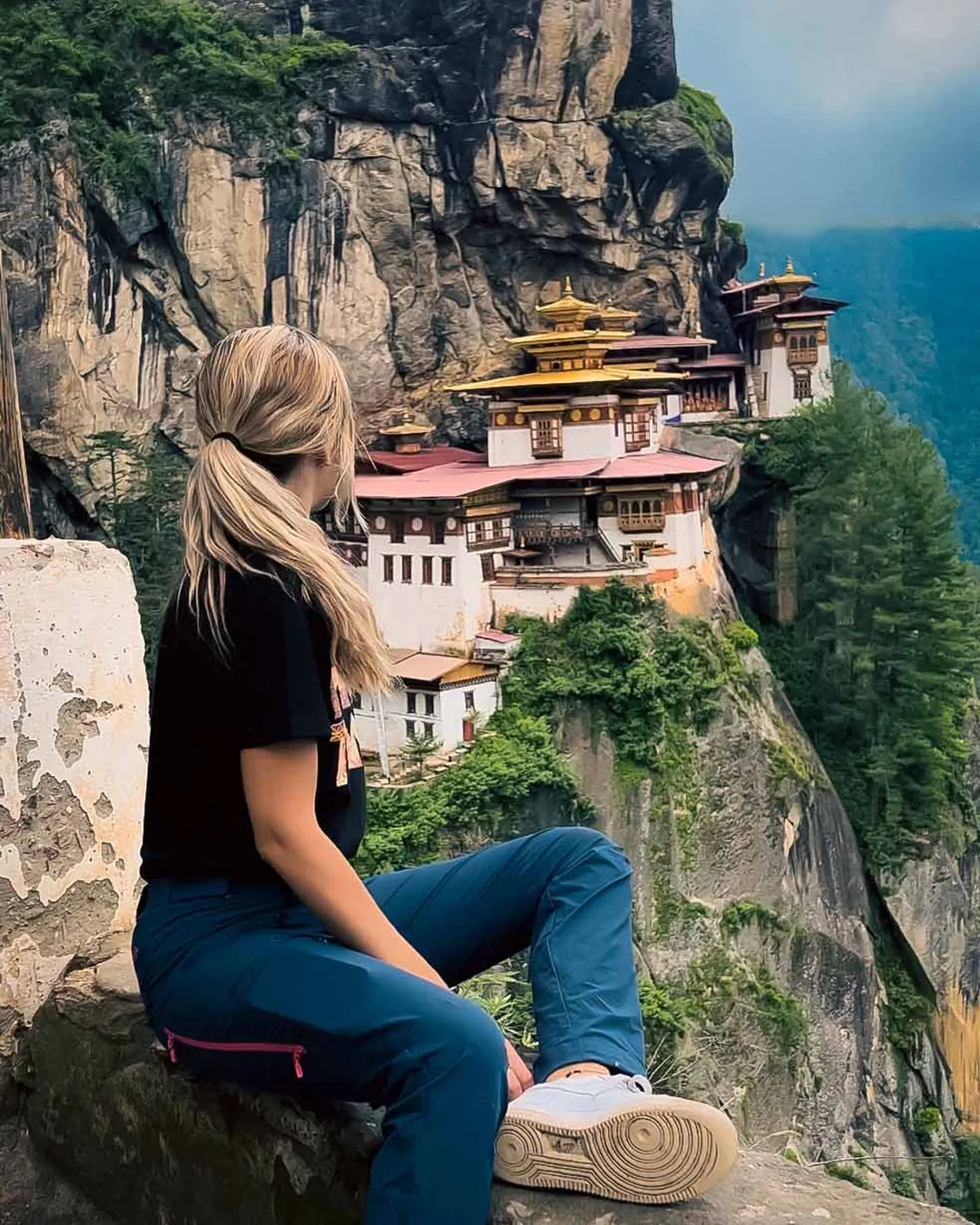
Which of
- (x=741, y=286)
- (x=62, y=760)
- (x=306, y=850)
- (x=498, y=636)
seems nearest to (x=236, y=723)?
(x=306, y=850)

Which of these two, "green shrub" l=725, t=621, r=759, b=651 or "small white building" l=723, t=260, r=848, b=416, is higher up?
"small white building" l=723, t=260, r=848, b=416

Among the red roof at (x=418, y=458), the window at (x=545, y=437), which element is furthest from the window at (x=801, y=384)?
the window at (x=545, y=437)

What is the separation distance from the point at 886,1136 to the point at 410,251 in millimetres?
15687

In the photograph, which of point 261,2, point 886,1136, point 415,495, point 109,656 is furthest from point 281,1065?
point 261,2

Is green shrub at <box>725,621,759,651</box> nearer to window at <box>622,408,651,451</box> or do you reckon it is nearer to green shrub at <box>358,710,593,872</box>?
window at <box>622,408,651,451</box>

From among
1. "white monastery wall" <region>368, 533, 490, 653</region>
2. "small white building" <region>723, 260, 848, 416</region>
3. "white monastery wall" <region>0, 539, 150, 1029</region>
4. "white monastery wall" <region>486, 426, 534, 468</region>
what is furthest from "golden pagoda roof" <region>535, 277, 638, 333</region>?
"white monastery wall" <region>0, 539, 150, 1029</region>

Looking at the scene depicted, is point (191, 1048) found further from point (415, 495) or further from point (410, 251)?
point (410, 251)

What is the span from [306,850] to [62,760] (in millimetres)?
1177

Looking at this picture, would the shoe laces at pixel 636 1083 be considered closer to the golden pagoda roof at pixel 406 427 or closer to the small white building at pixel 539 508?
the small white building at pixel 539 508

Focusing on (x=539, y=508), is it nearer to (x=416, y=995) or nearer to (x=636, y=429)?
(x=636, y=429)

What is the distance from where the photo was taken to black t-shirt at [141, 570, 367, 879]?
1.81 meters

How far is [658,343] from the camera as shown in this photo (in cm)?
Result: 2412

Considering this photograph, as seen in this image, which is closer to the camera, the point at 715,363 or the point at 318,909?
the point at 318,909

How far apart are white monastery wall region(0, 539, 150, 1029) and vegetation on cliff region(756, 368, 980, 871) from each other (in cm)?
1892
